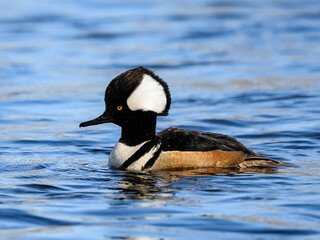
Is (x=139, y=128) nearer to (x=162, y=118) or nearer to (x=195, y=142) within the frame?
→ (x=195, y=142)

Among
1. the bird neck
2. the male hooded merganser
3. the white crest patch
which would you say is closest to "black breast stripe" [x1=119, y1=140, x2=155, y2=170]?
the male hooded merganser

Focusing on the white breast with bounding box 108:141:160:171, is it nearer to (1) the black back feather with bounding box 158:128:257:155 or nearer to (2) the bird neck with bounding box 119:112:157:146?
(2) the bird neck with bounding box 119:112:157:146

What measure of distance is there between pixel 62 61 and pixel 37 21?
5.22m

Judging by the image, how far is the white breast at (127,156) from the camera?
30.1 feet

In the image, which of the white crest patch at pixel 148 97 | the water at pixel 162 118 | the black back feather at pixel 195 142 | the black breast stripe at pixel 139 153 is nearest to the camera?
the water at pixel 162 118

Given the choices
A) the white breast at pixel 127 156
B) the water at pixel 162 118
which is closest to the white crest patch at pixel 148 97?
the white breast at pixel 127 156

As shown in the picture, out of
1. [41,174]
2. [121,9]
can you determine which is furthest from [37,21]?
[41,174]

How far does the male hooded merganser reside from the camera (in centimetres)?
902

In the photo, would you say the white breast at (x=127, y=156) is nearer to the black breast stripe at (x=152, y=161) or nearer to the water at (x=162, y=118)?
the black breast stripe at (x=152, y=161)

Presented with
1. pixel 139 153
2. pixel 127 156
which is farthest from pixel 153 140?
pixel 127 156

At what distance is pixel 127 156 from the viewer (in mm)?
9312

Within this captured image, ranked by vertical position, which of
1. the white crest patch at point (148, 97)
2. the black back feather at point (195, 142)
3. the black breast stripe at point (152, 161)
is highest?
the white crest patch at point (148, 97)

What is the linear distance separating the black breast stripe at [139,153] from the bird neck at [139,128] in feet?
0.36

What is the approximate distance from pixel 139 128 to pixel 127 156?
0.37m
